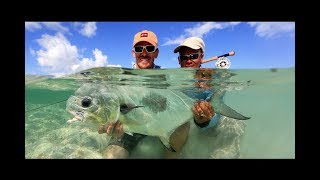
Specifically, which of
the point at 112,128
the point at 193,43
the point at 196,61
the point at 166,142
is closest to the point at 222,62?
the point at 196,61

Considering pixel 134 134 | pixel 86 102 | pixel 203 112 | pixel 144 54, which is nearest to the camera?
pixel 86 102

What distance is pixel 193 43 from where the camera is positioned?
7.73m

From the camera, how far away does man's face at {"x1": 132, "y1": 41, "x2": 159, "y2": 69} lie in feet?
25.3

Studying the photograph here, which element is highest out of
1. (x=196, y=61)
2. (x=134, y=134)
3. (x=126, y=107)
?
(x=196, y=61)

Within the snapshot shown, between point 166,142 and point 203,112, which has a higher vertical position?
point 203,112

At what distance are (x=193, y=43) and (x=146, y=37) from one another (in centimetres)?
118

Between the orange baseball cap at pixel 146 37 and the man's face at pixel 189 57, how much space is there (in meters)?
0.73

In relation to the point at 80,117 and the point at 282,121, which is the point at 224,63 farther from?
the point at 282,121

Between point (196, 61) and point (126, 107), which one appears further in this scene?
point (196, 61)

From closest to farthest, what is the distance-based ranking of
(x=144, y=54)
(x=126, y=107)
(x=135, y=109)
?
(x=126, y=107) → (x=135, y=109) → (x=144, y=54)

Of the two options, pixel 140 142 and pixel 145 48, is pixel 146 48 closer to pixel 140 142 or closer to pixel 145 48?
pixel 145 48

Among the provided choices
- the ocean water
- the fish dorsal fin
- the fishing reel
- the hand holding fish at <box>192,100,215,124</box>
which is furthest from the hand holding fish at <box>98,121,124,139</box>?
the fishing reel

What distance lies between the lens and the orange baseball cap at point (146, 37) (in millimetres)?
7727
